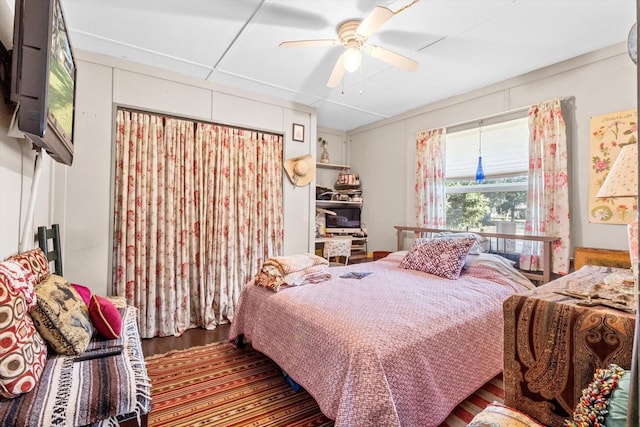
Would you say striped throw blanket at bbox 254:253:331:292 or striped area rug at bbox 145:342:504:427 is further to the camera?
striped throw blanket at bbox 254:253:331:292

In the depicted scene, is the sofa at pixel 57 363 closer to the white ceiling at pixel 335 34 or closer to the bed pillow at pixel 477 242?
the white ceiling at pixel 335 34

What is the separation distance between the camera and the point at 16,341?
1.03 metres

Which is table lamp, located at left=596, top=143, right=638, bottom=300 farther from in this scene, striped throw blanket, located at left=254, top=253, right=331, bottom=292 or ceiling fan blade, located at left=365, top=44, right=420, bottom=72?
striped throw blanket, located at left=254, top=253, right=331, bottom=292

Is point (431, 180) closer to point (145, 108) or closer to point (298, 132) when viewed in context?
point (298, 132)

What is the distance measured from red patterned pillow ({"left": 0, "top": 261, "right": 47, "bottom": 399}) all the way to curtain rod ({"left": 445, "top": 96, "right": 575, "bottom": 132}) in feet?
12.1

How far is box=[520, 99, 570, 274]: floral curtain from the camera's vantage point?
2.48m

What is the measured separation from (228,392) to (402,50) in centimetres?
285

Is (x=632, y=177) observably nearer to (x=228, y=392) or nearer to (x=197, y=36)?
(x=228, y=392)

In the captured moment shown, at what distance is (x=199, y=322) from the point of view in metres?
3.04

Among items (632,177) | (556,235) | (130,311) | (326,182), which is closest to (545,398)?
(632,177)

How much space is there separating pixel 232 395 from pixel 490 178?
10.2 ft

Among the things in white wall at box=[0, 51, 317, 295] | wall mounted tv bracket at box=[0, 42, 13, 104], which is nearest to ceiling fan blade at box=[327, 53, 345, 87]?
white wall at box=[0, 51, 317, 295]

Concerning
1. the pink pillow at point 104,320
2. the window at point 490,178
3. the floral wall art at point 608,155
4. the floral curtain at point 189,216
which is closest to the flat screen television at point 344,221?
the floral curtain at point 189,216

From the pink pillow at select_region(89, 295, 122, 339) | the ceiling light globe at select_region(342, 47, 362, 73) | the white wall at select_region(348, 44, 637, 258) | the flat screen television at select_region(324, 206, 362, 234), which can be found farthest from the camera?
the flat screen television at select_region(324, 206, 362, 234)
